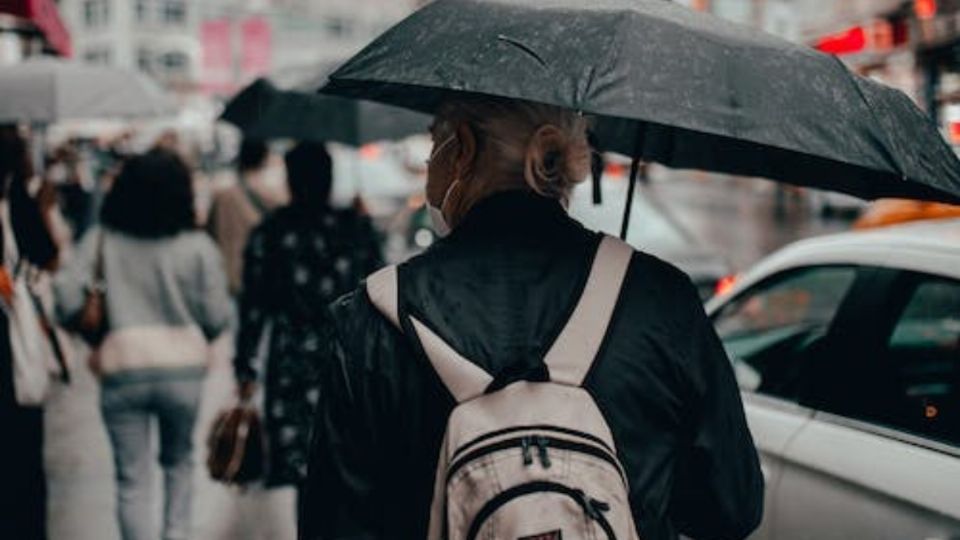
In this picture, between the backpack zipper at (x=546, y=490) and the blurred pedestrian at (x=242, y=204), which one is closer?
the backpack zipper at (x=546, y=490)

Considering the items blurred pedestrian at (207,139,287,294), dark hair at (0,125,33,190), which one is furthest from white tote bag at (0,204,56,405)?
blurred pedestrian at (207,139,287,294)

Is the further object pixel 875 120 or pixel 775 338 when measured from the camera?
pixel 775 338

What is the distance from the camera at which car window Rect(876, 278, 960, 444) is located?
3152mm

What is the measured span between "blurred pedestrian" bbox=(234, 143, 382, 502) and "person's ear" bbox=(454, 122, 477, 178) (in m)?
2.93

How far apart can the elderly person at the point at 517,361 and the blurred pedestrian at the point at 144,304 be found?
113 inches

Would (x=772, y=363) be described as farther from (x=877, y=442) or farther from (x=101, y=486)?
(x=101, y=486)

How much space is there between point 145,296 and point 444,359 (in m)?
3.19

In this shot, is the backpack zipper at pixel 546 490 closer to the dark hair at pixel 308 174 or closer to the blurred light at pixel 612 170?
the dark hair at pixel 308 174

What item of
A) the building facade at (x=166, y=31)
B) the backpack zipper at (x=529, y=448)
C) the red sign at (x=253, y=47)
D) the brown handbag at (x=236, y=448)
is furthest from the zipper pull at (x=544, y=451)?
the building facade at (x=166, y=31)

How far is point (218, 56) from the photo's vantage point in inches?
1300

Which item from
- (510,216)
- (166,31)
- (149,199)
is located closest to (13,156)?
(149,199)

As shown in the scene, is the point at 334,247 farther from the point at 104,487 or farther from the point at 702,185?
the point at 702,185

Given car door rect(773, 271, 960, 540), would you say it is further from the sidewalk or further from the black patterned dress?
the sidewalk

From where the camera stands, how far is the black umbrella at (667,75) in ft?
7.22
